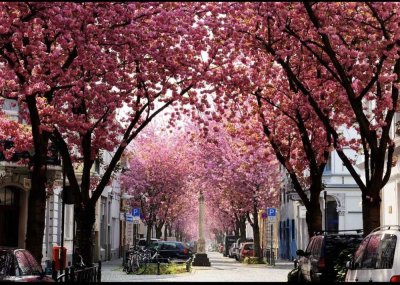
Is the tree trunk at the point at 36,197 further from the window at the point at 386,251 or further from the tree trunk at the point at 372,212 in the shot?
the window at the point at 386,251

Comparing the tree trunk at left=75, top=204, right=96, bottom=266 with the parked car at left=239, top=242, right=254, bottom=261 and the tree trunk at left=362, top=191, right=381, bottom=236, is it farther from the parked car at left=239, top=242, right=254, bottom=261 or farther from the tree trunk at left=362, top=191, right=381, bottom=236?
the parked car at left=239, top=242, right=254, bottom=261

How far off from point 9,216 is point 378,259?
24806 mm

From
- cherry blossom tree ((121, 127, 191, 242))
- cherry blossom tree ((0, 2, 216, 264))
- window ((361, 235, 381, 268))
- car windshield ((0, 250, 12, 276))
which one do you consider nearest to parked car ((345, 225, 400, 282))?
window ((361, 235, 381, 268))

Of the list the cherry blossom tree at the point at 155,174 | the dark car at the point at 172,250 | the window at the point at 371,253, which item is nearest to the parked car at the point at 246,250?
the dark car at the point at 172,250

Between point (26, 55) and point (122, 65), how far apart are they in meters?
4.43

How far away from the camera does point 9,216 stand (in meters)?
35.7

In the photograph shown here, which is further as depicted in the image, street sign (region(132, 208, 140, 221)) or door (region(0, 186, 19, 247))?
street sign (region(132, 208, 140, 221))

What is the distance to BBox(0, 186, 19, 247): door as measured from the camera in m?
35.3

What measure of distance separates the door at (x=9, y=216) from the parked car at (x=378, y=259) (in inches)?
904

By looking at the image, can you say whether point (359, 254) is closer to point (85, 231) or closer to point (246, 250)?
point (85, 231)

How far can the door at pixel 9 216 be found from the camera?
35281 mm

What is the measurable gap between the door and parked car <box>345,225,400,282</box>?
75.3 ft

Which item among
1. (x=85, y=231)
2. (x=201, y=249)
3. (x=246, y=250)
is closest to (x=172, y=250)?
(x=201, y=249)

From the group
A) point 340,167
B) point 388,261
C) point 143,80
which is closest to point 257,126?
point 143,80
